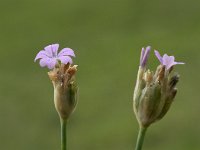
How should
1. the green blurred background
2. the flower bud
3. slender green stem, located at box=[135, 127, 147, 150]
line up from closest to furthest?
slender green stem, located at box=[135, 127, 147, 150], the flower bud, the green blurred background

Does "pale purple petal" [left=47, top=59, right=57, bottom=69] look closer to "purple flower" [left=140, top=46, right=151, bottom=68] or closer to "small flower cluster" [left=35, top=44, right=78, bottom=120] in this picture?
"small flower cluster" [left=35, top=44, right=78, bottom=120]

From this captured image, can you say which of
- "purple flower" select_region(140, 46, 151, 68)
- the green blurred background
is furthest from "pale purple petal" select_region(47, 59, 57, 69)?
the green blurred background

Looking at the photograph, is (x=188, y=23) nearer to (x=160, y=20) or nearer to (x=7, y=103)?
(x=160, y=20)

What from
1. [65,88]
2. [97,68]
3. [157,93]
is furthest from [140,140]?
→ [97,68]

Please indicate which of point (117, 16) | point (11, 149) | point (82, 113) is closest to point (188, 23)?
point (117, 16)

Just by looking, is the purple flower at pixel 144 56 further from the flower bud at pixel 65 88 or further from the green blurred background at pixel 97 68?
the green blurred background at pixel 97 68

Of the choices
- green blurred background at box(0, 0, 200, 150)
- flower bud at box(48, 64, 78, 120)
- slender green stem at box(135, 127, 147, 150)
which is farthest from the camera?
green blurred background at box(0, 0, 200, 150)

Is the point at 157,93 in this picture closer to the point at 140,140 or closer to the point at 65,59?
the point at 140,140
